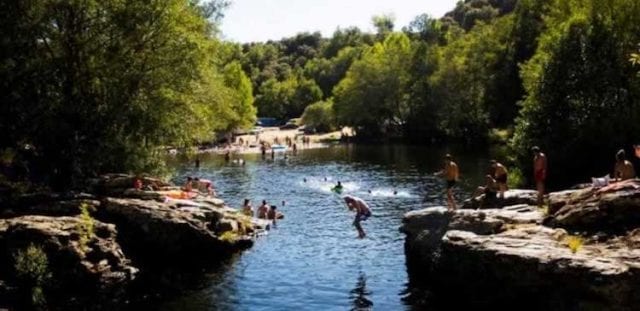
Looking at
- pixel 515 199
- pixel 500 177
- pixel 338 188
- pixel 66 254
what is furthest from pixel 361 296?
pixel 338 188

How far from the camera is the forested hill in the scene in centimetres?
4975

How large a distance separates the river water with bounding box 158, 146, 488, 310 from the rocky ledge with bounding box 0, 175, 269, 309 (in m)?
1.99

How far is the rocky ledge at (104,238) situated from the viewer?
998 inches

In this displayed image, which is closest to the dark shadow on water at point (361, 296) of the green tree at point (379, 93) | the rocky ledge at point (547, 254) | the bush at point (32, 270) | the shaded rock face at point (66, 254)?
the rocky ledge at point (547, 254)

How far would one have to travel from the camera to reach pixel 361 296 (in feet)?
86.1

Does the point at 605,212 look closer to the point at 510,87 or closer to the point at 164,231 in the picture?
the point at 164,231

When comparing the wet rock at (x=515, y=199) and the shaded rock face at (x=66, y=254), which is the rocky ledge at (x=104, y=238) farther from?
the wet rock at (x=515, y=199)

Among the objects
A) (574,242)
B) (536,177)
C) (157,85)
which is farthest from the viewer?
(157,85)

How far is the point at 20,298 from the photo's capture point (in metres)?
24.6

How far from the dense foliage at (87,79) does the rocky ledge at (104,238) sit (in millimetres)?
2556

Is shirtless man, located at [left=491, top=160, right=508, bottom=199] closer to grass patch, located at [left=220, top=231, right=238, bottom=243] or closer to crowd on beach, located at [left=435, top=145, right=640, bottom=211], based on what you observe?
crowd on beach, located at [left=435, top=145, right=640, bottom=211]

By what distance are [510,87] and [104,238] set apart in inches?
2793

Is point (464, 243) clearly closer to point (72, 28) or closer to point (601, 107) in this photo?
point (72, 28)

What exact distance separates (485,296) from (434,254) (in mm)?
4708
